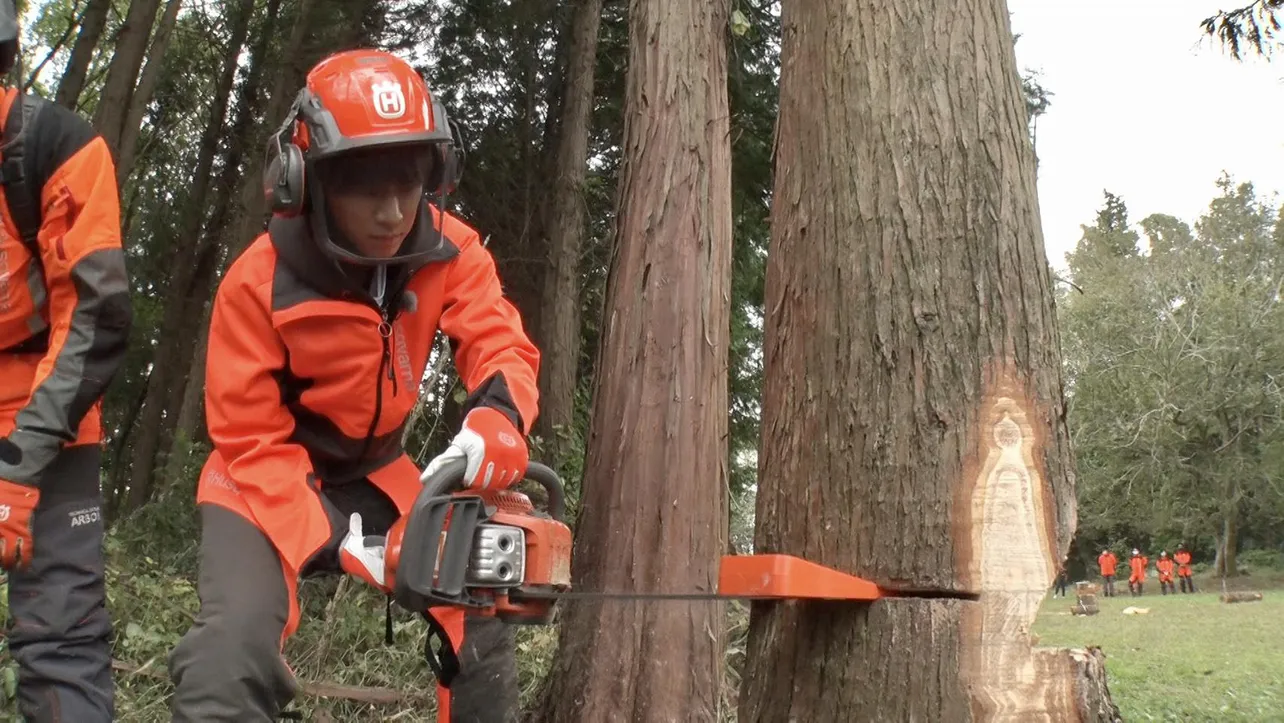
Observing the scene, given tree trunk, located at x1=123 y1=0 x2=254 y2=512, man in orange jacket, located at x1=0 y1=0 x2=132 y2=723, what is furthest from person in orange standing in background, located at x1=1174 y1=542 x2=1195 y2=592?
man in orange jacket, located at x1=0 y1=0 x2=132 y2=723

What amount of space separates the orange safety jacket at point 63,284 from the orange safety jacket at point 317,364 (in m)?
0.49

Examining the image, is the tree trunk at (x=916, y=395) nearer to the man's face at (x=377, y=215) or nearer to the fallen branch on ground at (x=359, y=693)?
the man's face at (x=377, y=215)

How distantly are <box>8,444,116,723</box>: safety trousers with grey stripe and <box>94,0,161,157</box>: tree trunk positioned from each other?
21.0 feet

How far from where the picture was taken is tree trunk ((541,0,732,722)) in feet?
14.3

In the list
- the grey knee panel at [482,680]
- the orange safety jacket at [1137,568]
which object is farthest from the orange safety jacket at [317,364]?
the orange safety jacket at [1137,568]

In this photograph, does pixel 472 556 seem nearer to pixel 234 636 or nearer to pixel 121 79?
pixel 234 636

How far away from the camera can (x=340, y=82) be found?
7.30 ft

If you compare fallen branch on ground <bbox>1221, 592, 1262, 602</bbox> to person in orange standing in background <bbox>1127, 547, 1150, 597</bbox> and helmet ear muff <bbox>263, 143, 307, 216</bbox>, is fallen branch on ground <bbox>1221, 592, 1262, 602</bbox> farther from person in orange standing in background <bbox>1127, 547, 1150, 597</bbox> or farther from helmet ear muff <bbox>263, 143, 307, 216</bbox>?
helmet ear muff <bbox>263, 143, 307, 216</bbox>

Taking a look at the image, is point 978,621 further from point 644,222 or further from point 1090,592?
point 1090,592

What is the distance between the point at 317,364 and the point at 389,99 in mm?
640

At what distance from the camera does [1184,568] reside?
20.0 m

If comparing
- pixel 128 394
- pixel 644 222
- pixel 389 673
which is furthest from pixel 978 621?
pixel 128 394

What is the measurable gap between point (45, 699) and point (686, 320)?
3010 millimetres

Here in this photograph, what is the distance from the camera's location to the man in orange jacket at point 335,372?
2.10 metres
